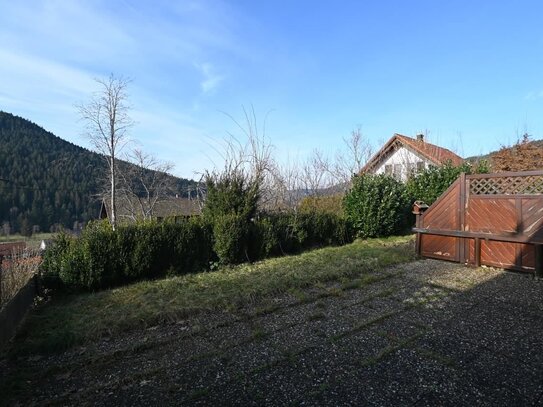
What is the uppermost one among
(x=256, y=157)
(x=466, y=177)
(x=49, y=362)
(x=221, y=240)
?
(x=256, y=157)

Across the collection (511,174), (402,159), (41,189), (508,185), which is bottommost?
(508,185)

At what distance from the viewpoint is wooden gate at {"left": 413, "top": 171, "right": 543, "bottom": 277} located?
5348 millimetres

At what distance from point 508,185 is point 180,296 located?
19.9ft

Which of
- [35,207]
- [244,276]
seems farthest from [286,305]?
[35,207]

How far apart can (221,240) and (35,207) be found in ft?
122

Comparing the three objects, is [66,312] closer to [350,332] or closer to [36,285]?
[36,285]

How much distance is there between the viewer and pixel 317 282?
504 centimetres

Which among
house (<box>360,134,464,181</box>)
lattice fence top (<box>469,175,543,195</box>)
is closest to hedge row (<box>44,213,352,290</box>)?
lattice fence top (<box>469,175,543,195</box>)

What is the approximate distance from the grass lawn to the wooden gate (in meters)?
0.90

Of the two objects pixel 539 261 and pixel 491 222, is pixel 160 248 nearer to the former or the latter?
pixel 491 222

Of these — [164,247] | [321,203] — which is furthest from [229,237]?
[321,203]

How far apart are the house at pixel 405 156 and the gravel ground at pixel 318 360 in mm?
13212

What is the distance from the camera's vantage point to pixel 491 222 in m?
5.82

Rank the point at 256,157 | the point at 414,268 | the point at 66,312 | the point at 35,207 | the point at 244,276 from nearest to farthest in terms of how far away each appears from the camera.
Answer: the point at 66,312 < the point at 244,276 < the point at 414,268 < the point at 256,157 < the point at 35,207
